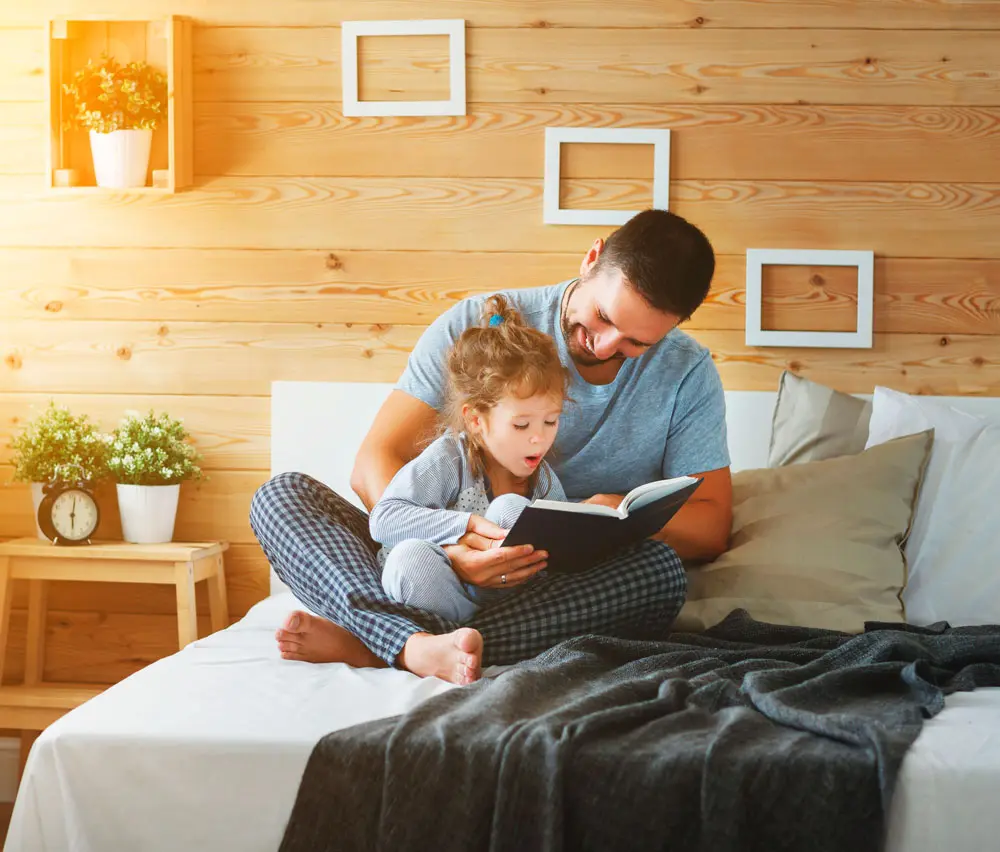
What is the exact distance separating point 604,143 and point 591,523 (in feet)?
3.88

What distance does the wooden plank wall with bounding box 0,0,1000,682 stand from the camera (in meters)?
2.35

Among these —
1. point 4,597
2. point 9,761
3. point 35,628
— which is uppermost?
point 4,597

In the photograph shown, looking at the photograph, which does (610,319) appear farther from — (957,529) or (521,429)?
(957,529)

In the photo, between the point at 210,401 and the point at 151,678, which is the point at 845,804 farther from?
the point at 210,401

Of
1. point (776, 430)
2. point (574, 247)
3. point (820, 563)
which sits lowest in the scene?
point (820, 563)

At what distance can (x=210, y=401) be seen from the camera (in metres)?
2.48

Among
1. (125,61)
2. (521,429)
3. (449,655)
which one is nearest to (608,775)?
(449,655)

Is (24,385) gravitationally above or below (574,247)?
below

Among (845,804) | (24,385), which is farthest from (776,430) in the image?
(24,385)

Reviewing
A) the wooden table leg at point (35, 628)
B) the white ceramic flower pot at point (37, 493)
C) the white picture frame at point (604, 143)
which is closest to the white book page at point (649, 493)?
the white picture frame at point (604, 143)

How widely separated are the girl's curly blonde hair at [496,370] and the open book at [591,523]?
253 mm

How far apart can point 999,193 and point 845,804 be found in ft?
5.54

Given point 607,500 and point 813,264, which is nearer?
point 607,500

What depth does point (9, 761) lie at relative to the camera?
7.97ft
